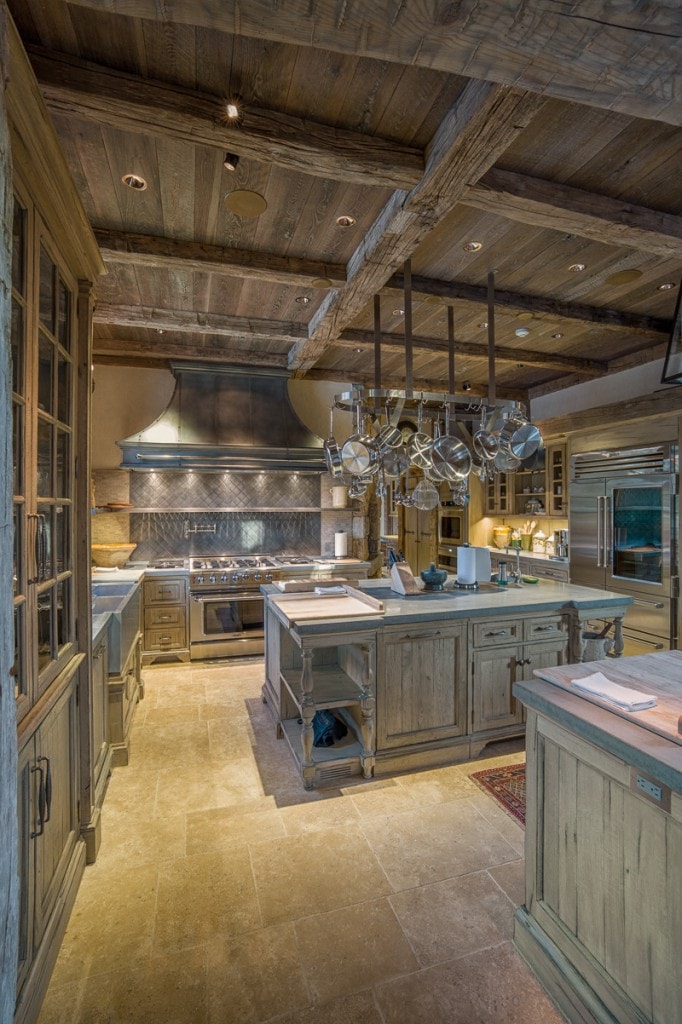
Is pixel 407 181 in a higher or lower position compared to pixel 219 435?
higher

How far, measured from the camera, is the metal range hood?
4738mm

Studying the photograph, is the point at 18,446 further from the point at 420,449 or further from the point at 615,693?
the point at 420,449

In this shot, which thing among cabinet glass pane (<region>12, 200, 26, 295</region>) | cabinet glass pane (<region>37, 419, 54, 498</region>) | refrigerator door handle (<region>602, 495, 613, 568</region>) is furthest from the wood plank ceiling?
refrigerator door handle (<region>602, 495, 613, 568</region>)

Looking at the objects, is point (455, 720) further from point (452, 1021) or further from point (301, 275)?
point (301, 275)

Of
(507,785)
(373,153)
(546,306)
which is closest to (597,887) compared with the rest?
(507,785)

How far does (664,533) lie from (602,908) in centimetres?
338

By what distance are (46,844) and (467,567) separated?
278 centimetres

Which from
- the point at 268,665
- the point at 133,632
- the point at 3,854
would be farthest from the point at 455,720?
the point at 3,854

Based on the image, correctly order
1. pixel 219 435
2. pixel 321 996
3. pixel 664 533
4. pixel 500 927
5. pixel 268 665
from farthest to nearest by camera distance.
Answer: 1. pixel 219 435
2. pixel 664 533
3. pixel 268 665
4. pixel 500 927
5. pixel 321 996

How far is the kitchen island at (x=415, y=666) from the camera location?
258cm

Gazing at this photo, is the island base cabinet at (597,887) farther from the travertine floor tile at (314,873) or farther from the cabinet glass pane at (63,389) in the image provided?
the cabinet glass pane at (63,389)

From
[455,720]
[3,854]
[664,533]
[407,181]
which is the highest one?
[407,181]

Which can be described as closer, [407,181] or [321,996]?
[321,996]

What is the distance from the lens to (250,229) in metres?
2.73
